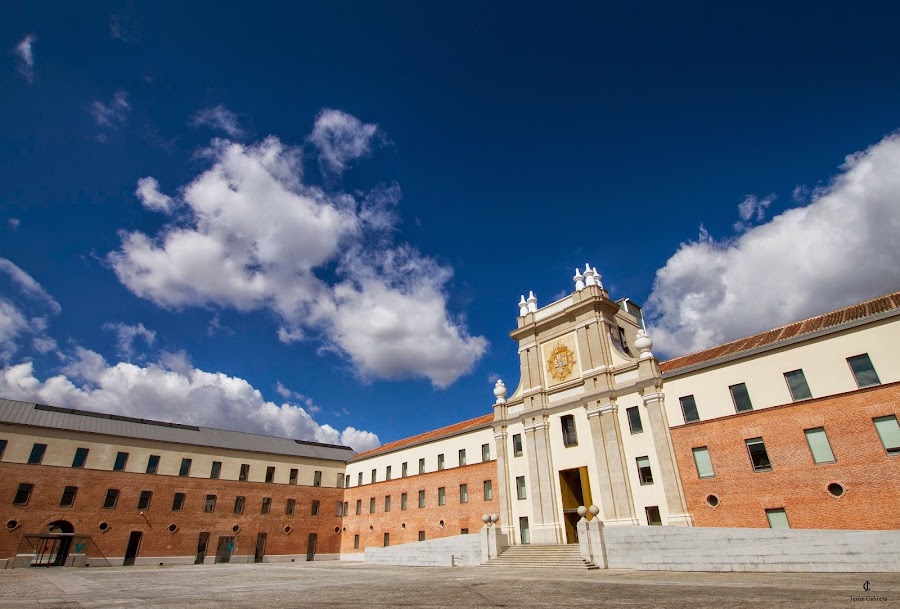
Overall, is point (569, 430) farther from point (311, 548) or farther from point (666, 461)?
point (311, 548)

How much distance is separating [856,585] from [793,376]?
42.6 ft

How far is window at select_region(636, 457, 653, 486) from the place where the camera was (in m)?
26.8

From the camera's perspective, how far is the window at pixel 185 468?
44.4 m

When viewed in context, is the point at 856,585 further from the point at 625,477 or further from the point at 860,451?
the point at 625,477

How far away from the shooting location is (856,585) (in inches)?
482

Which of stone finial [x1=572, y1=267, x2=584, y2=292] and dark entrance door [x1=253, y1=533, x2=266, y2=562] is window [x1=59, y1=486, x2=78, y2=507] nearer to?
dark entrance door [x1=253, y1=533, x2=266, y2=562]

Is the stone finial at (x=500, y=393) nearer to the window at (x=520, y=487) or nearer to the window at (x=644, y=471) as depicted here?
the window at (x=520, y=487)

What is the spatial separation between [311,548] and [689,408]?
136 ft

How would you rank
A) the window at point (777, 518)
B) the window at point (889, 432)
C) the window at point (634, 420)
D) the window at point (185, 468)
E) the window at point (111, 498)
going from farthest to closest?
1. the window at point (185, 468)
2. the window at point (111, 498)
3. the window at point (634, 420)
4. the window at point (777, 518)
5. the window at point (889, 432)

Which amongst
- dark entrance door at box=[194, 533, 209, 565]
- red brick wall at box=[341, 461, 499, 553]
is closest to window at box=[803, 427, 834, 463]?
red brick wall at box=[341, 461, 499, 553]

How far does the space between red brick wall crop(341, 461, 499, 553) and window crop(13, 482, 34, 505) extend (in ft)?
90.8

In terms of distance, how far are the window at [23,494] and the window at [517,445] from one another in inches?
1508

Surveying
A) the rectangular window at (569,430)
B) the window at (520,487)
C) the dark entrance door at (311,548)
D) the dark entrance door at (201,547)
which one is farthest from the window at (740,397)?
the dark entrance door at (201,547)

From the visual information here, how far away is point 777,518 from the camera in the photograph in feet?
71.1
